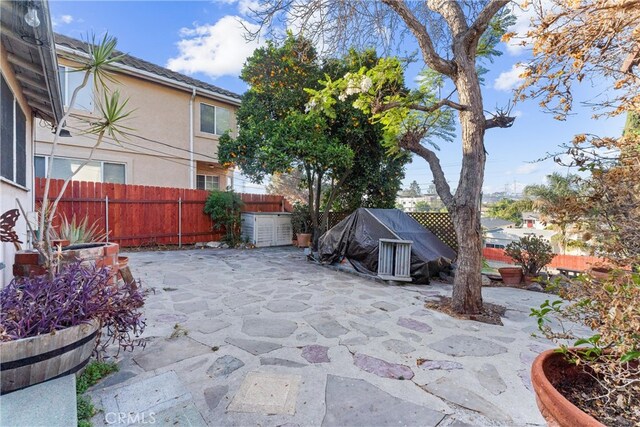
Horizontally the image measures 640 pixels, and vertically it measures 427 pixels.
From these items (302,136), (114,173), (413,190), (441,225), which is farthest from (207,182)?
(413,190)

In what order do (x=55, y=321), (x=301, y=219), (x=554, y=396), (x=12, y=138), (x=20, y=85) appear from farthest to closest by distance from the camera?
(x=301, y=219), (x=20, y=85), (x=12, y=138), (x=55, y=321), (x=554, y=396)

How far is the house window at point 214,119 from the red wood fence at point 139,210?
2.88 m

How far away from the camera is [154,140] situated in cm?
997

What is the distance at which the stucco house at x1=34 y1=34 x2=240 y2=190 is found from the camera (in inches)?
335

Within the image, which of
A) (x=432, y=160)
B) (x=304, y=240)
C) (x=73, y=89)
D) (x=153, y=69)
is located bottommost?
(x=304, y=240)

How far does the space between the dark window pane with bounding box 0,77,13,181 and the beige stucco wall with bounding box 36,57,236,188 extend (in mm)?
6350

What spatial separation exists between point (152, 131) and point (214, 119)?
2.33 meters

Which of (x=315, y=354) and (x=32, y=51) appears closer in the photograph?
(x=315, y=354)

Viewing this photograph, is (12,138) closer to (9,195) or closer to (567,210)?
(9,195)

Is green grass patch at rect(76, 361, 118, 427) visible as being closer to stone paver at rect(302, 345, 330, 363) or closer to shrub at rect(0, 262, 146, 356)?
shrub at rect(0, 262, 146, 356)

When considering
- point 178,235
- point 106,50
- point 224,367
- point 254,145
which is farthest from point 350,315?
point 178,235

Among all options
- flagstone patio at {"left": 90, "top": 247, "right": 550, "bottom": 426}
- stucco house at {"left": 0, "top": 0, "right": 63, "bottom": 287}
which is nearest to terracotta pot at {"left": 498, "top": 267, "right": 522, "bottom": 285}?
flagstone patio at {"left": 90, "top": 247, "right": 550, "bottom": 426}

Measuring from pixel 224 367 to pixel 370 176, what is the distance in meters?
7.25

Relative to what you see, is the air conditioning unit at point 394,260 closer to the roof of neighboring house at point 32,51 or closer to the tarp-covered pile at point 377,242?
the tarp-covered pile at point 377,242
